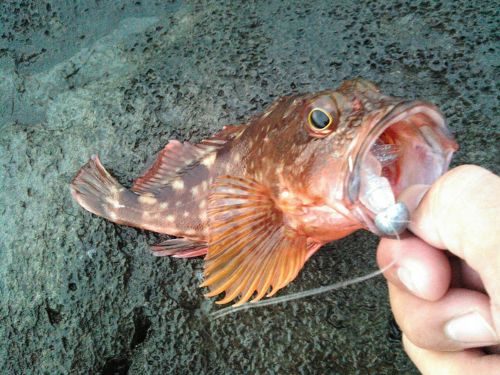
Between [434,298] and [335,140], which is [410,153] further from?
[434,298]

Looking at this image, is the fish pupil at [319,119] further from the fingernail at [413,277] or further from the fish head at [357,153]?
the fingernail at [413,277]

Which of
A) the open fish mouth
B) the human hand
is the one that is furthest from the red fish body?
the human hand

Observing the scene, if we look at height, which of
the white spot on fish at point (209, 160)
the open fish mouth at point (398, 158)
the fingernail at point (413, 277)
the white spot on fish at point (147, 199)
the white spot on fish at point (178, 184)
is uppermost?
the open fish mouth at point (398, 158)

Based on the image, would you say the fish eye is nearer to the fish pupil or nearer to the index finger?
the fish pupil

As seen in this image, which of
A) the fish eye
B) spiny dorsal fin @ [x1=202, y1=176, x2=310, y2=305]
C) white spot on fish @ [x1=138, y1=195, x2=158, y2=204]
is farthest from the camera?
white spot on fish @ [x1=138, y1=195, x2=158, y2=204]

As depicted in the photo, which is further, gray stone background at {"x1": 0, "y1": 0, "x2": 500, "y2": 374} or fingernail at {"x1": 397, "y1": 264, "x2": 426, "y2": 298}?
gray stone background at {"x1": 0, "y1": 0, "x2": 500, "y2": 374}

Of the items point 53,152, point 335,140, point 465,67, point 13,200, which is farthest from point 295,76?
point 13,200

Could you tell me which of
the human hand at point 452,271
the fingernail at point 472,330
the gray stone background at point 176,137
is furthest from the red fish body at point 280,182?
the fingernail at point 472,330
